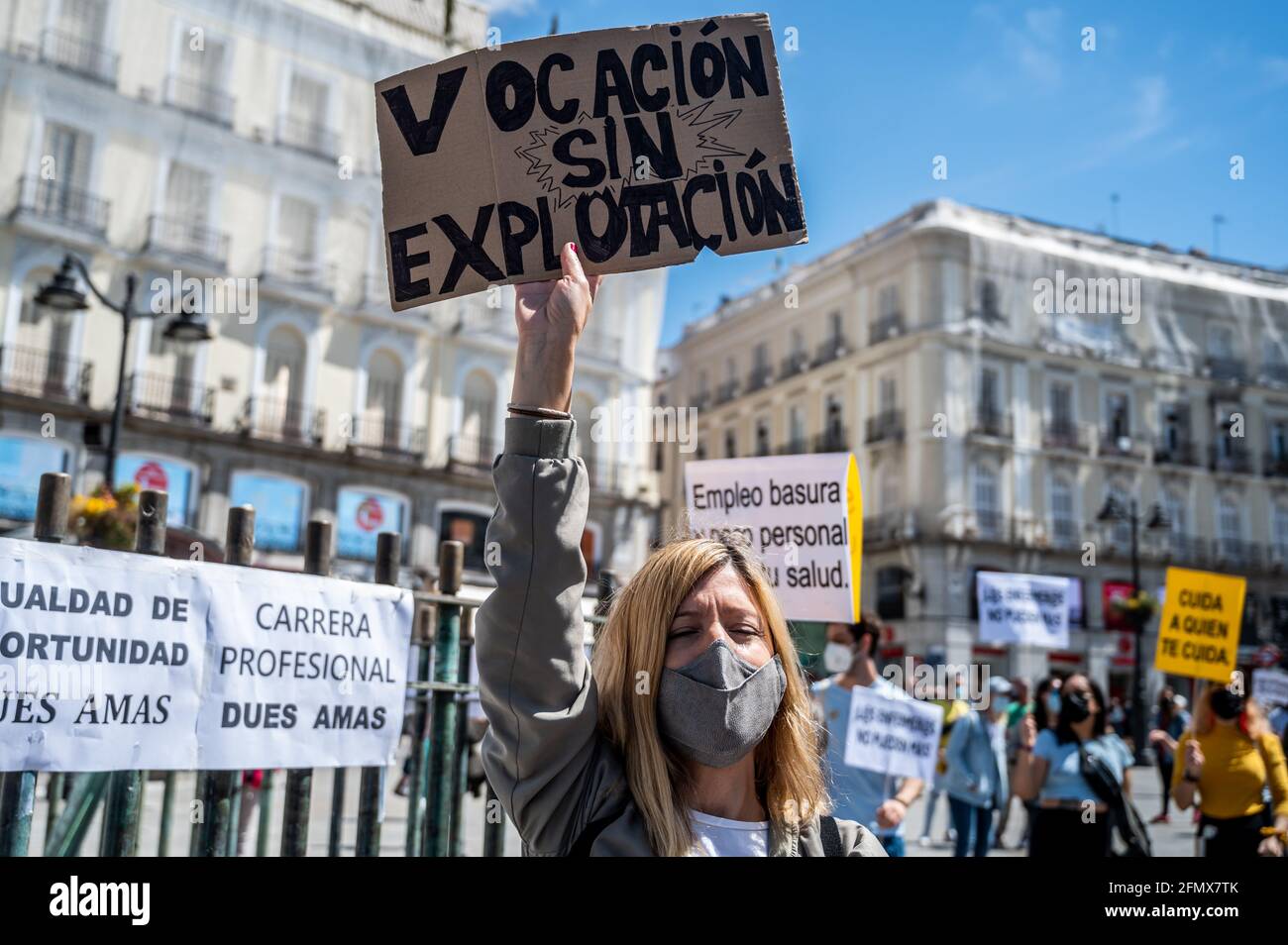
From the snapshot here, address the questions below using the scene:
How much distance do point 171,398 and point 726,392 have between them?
25.7 meters

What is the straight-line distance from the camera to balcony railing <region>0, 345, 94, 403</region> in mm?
23031

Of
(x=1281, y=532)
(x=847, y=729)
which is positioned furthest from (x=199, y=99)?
(x=1281, y=532)


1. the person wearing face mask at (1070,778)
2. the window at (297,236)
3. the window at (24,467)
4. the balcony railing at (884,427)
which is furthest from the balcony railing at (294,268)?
the person wearing face mask at (1070,778)

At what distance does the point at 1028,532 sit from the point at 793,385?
9950 mm

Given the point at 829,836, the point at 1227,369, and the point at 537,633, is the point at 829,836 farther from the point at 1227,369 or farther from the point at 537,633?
the point at 1227,369

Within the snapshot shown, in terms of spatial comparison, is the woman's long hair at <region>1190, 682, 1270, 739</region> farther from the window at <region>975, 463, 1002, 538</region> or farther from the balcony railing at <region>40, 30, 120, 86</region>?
the window at <region>975, 463, 1002, 538</region>

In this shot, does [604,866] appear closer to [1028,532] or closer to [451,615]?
Result: [451,615]

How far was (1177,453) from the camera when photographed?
41.6 m

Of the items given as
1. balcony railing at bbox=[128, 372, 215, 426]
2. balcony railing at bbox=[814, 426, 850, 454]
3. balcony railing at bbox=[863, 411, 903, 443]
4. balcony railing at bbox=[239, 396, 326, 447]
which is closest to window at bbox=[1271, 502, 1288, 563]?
balcony railing at bbox=[863, 411, 903, 443]

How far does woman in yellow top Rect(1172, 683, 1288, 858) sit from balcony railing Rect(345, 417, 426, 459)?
74.2ft

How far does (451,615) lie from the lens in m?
4.63

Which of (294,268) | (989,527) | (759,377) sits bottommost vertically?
(989,527)

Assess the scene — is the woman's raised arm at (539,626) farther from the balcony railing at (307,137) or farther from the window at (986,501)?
the window at (986,501)

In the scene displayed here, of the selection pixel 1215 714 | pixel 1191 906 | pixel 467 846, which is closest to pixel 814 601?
pixel 1215 714
